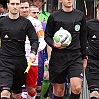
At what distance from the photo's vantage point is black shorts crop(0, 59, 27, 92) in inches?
291

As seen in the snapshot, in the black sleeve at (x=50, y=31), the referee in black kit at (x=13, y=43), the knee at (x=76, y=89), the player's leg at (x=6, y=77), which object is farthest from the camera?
the black sleeve at (x=50, y=31)

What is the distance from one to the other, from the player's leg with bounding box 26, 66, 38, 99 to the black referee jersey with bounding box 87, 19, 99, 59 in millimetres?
1402

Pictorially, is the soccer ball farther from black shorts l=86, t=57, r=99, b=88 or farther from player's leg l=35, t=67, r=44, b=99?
player's leg l=35, t=67, r=44, b=99

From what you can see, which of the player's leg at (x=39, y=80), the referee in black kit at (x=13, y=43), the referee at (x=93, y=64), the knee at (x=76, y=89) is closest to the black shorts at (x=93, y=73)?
the referee at (x=93, y=64)

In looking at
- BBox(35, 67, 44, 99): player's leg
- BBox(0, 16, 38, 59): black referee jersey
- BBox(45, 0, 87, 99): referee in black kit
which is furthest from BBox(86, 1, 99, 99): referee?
BBox(35, 67, 44, 99): player's leg

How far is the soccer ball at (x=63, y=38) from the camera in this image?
7520 millimetres

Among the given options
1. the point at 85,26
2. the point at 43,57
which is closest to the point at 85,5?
the point at 43,57

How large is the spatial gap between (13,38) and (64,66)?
101 centimetres

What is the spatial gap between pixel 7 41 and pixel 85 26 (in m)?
1.42

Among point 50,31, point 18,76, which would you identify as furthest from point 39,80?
point 50,31

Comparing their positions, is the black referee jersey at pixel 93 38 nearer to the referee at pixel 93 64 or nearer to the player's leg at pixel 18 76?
the referee at pixel 93 64

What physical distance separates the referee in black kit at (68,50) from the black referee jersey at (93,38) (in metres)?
0.11

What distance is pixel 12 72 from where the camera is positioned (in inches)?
298

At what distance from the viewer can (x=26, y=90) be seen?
942cm
